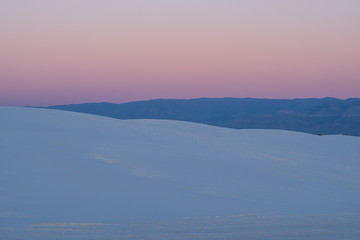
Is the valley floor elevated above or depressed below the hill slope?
below

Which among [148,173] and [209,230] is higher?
[148,173]

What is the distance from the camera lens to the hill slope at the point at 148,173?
7.11 metres

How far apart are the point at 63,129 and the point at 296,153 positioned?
5.05 meters

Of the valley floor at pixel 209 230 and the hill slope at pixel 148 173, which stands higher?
the hill slope at pixel 148 173

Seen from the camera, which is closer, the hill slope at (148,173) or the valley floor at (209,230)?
the valley floor at (209,230)

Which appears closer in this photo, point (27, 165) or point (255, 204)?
point (255, 204)

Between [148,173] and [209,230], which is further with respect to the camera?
[148,173]

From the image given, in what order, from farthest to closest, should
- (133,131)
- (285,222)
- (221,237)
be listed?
(133,131), (285,222), (221,237)

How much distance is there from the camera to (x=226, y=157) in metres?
10.3

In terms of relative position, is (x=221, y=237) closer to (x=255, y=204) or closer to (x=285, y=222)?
(x=285, y=222)

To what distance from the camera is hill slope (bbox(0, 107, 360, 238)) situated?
711cm

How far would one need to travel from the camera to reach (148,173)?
28.7 feet

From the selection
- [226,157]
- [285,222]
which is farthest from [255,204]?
[226,157]

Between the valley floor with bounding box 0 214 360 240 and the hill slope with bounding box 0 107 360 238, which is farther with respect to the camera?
the hill slope with bounding box 0 107 360 238
